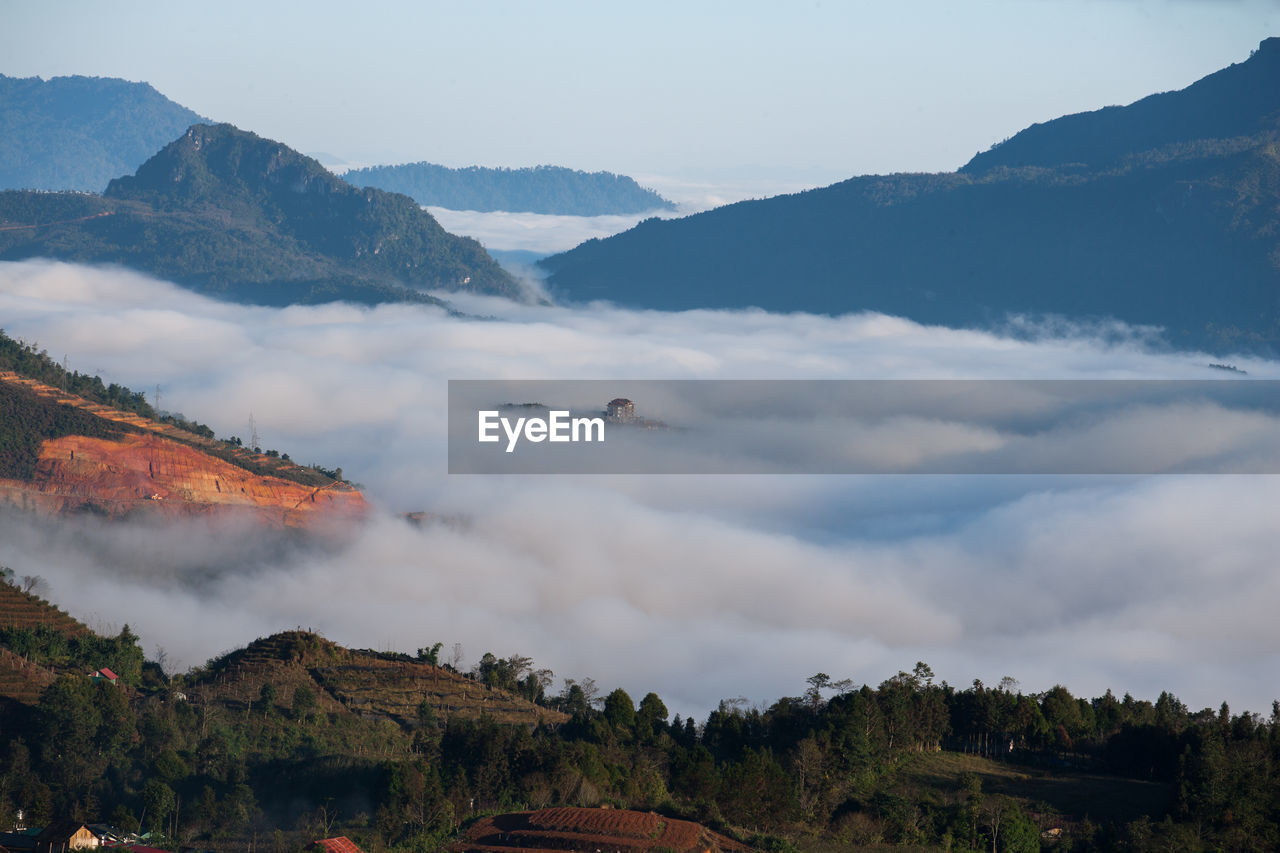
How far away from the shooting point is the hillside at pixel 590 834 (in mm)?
55094

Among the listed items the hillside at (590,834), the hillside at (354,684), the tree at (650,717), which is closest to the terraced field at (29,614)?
the hillside at (354,684)

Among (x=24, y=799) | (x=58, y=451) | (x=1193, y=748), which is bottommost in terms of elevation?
(x=24, y=799)

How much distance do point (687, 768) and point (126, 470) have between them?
290ft

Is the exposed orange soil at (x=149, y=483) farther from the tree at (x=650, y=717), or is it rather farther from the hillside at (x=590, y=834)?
the hillside at (x=590, y=834)

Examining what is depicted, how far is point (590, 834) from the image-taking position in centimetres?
5562

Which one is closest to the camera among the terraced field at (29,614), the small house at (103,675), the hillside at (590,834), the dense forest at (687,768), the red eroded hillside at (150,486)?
the hillside at (590,834)

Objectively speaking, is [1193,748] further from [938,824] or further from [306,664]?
[306,664]

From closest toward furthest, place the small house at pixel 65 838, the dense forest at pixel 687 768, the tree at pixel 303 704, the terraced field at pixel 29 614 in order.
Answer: the small house at pixel 65 838, the dense forest at pixel 687 768, the tree at pixel 303 704, the terraced field at pixel 29 614

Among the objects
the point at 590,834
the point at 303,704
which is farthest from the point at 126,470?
the point at 590,834

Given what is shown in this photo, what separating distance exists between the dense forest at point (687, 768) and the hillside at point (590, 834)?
1.81 metres

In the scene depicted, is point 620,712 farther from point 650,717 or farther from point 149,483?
point 149,483

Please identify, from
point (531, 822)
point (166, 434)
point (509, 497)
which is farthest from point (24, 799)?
point (509, 497)

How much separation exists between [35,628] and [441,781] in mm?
31447

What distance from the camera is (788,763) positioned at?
69.5 meters
